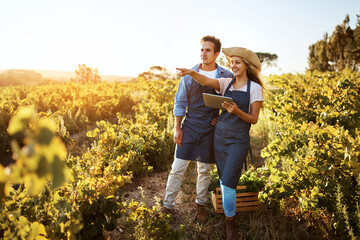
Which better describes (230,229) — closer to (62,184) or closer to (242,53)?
(242,53)

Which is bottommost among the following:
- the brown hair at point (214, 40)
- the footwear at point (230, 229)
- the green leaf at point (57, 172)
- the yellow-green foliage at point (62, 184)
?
the footwear at point (230, 229)

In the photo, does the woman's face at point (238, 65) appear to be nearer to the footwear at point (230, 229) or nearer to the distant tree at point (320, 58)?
the footwear at point (230, 229)

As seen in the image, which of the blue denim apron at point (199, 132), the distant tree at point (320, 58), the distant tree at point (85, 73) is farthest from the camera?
the distant tree at point (320, 58)

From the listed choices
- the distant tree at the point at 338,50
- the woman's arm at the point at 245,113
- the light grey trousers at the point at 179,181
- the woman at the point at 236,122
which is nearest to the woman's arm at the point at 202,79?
the woman at the point at 236,122

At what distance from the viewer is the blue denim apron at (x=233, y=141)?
2.14 m

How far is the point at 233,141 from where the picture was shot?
7.11ft

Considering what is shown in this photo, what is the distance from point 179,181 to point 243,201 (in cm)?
78

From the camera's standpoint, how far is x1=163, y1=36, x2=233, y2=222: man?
250cm

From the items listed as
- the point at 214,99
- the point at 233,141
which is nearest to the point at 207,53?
the point at 214,99

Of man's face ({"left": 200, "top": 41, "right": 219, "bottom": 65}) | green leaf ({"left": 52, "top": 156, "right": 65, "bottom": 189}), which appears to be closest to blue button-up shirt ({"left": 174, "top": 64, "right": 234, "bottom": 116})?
man's face ({"left": 200, "top": 41, "right": 219, "bottom": 65})

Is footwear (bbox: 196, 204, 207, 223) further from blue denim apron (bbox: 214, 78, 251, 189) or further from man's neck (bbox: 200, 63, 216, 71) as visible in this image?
man's neck (bbox: 200, 63, 216, 71)

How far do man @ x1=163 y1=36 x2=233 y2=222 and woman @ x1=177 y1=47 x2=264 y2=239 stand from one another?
20cm

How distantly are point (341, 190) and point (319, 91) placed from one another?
1.99m

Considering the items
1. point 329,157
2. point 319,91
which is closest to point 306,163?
point 329,157
